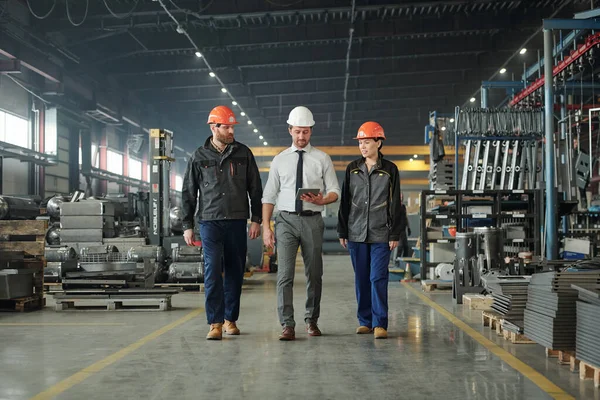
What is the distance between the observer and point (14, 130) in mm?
17625

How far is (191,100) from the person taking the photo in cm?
2500

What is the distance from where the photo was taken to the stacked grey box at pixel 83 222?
1096 centimetres

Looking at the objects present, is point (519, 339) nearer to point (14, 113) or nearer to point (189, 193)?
point (189, 193)

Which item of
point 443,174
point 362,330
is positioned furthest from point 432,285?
point 362,330

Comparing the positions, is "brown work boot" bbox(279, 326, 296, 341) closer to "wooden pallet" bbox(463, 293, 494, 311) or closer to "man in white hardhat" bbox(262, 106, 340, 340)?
"man in white hardhat" bbox(262, 106, 340, 340)

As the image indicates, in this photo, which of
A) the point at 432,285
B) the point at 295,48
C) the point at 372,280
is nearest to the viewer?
the point at 372,280

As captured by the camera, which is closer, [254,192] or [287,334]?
[287,334]

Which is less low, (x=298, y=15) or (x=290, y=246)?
(x=298, y=15)

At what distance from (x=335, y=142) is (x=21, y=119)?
21.9m

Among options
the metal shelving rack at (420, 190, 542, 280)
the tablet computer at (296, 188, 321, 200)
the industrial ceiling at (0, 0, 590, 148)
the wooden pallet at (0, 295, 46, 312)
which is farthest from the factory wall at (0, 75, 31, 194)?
the tablet computer at (296, 188, 321, 200)

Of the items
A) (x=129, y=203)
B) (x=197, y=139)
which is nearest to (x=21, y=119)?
(x=129, y=203)

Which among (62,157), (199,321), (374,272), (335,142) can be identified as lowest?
(199,321)

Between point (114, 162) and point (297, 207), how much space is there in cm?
2289

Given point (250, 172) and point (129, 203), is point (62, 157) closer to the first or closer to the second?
point (129, 203)
